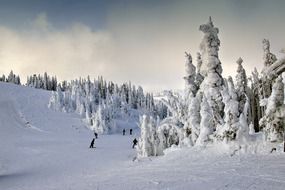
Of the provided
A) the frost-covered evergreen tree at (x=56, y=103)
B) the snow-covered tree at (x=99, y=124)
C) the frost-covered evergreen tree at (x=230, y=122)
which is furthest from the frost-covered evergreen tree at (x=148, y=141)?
the frost-covered evergreen tree at (x=56, y=103)

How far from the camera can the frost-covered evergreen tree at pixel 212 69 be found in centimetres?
2477

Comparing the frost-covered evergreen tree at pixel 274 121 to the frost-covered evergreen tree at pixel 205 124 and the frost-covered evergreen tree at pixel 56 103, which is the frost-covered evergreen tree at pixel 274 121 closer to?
the frost-covered evergreen tree at pixel 205 124

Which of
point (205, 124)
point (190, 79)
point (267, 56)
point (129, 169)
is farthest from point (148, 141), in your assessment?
point (267, 56)

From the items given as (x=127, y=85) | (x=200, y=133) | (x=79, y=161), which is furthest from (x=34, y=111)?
(x=127, y=85)

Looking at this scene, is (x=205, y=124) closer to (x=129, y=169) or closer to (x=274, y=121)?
(x=274, y=121)

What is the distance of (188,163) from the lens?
58.0ft

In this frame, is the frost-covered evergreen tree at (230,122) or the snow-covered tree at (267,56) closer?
the frost-covered evergreen tree at (230,122)

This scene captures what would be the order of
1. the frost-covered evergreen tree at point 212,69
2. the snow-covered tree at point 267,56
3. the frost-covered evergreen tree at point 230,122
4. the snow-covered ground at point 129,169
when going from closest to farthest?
the snow-covered ground at point 129,169 < the frost-covered evergreen tree at point 230,122 < the frost-covered evergreen tree at point 212,69 < the snow-covered tree at point 267,56

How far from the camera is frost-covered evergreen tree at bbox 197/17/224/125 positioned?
81.3 feet

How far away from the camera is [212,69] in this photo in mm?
25500

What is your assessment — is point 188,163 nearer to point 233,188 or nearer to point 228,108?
point 228,108

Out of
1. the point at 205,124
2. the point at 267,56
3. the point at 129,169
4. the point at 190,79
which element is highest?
the point at 267,56

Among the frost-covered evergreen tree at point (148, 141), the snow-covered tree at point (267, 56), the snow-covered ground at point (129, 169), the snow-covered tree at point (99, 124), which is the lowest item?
the snow-covered ground at point (129, 169)

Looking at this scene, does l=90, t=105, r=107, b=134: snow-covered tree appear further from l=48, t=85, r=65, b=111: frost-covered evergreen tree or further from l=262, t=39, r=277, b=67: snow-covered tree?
l=262, t=39, r=277, b=67: snow-covered tree
